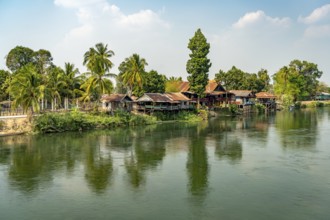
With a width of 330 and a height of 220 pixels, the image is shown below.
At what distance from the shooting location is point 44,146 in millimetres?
37219

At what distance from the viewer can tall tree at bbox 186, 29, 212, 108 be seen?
225ft

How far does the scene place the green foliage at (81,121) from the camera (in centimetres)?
4641

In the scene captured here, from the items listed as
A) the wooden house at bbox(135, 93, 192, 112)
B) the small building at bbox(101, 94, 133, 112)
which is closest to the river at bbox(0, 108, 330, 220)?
the small building at bbox(101, 94, 133, 112)

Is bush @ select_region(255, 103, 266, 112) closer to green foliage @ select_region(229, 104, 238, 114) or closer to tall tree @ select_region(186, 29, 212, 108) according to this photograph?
green foliage @ select_region(229, 104, 238, 114)

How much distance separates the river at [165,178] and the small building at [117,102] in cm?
2164

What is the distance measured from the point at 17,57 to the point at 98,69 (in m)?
35.7

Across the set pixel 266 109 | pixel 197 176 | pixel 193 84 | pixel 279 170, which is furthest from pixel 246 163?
pixel 266 109

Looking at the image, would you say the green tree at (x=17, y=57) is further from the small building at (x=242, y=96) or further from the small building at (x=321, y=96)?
the small building at (x=321, y=96)

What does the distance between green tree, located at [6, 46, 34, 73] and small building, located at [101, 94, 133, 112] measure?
90.8ft

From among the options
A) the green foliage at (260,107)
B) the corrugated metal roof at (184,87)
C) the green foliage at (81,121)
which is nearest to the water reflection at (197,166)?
the green foliage at (81,121)

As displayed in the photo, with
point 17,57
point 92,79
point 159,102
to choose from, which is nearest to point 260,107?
point 159,102

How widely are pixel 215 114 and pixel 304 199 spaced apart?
5904cm

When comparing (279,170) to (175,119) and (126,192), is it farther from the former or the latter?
(175,119)

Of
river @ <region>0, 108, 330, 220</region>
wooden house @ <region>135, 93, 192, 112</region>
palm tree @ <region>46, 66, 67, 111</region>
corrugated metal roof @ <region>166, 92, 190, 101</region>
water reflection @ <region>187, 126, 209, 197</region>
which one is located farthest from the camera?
corrugated metal roof @ <region>166, 92, 190, 101</region>
